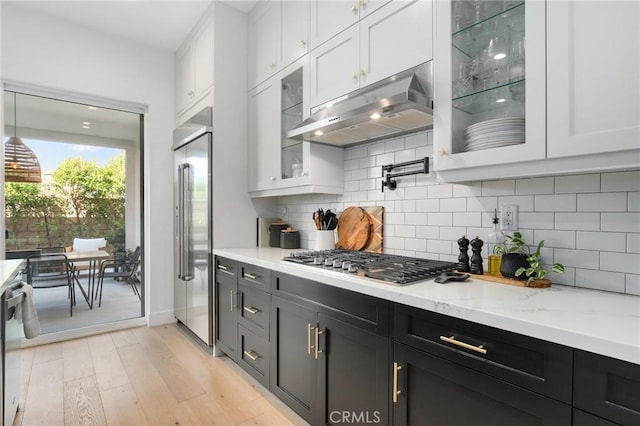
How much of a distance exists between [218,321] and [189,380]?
498 mm

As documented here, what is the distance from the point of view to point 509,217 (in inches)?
63.8

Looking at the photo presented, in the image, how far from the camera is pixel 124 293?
11.9 feet

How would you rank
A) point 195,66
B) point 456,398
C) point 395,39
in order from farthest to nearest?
point 195,66 < point 395,39 < point 456,398

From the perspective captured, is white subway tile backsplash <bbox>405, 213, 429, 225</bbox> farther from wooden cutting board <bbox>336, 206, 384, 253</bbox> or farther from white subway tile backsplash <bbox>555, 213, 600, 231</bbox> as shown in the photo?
white subway tile backsplash <bbox>555, 213, 600, 231</bbox>

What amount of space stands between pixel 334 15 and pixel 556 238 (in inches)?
71.5

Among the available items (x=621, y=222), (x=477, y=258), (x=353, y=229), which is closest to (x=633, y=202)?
(x=621, y=222)

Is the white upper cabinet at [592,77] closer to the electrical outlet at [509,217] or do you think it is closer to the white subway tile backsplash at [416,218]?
the electrical outlet at [509,217]

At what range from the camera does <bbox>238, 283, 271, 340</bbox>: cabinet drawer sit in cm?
215

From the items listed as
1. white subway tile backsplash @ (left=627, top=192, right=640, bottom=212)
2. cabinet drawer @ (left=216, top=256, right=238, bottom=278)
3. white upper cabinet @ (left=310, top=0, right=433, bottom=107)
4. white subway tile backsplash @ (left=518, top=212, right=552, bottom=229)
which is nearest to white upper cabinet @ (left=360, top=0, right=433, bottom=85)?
white upper cabinet @ (left=310, top=0, right=433, bottom=107)

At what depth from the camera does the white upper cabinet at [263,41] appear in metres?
2.71

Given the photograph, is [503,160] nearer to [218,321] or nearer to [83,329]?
[218,321]

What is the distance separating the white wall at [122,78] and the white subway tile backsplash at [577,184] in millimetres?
3540

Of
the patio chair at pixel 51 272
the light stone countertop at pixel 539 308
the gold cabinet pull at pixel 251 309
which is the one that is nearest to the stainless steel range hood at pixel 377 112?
the light stone countertop at pixel 539 308

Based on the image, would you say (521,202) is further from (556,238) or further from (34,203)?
(34,203)
